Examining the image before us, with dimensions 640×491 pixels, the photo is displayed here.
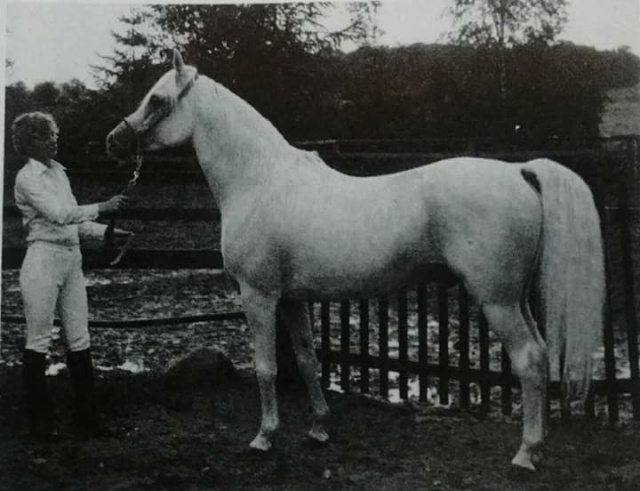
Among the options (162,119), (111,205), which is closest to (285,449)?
(111,205)

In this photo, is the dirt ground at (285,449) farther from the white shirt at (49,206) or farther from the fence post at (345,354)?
the white shirt at (49,206)

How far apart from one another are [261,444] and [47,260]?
4.16 feet

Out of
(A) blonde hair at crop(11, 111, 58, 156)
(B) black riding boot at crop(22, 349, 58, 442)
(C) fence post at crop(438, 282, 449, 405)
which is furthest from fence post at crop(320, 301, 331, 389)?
(A) blonde hair at crop(11, 111, 58, 156)

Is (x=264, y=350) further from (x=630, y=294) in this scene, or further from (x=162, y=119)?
(x=630, y=294)

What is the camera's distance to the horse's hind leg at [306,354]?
10.2 ft

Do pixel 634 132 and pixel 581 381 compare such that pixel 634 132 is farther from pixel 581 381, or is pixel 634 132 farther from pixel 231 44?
pixel 231 44

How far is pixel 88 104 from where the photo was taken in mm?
3545

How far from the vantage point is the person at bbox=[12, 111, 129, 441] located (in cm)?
311

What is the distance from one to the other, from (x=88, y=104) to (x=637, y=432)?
9.97 feet

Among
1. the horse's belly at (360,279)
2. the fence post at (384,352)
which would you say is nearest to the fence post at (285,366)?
the fence post at (384,352)

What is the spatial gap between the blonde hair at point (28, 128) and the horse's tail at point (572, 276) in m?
2.17

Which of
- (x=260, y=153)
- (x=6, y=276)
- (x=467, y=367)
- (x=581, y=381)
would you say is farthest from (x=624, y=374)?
(x=6, y=276)

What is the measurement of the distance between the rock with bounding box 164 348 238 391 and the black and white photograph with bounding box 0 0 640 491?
0.01 metres

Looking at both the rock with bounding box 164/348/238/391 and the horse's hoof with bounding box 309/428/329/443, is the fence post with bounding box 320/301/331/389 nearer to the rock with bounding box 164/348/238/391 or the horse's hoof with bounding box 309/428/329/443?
the rock with bounding box 164/348/238/391
